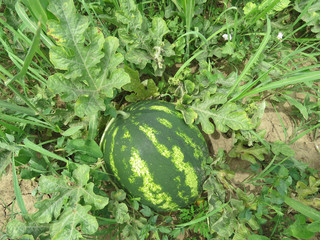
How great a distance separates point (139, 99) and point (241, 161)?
3.87ft

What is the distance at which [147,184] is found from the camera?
1.68 metres

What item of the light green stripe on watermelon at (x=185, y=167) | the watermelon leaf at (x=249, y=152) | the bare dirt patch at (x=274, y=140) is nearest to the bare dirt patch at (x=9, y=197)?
the light green stripe on watermelon at (x=185, y=167)

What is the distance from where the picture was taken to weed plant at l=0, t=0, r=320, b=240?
155 centimetres

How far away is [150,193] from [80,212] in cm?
48

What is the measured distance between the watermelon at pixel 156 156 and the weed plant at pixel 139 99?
115 mm

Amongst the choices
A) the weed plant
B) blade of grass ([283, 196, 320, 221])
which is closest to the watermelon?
the weed plant

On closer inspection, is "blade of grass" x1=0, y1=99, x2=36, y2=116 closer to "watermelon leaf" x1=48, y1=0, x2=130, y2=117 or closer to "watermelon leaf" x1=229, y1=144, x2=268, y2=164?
"watermelon leaf" x1=48, y1=0, x2=130, y2=117

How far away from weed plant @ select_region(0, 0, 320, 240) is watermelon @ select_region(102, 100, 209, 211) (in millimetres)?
115

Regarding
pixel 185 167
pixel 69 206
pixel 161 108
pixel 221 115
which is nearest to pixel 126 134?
pixel 161 108

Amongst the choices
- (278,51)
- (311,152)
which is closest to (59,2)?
(278,51)

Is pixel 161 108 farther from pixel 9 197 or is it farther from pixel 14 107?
pixel 9 197

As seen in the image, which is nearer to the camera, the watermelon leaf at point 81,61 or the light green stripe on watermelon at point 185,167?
the watermelon leaf at point 81,61

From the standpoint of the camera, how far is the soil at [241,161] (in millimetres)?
2193

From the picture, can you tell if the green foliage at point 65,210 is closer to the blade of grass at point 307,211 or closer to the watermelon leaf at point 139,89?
the watermelon leaf at point 139,89
